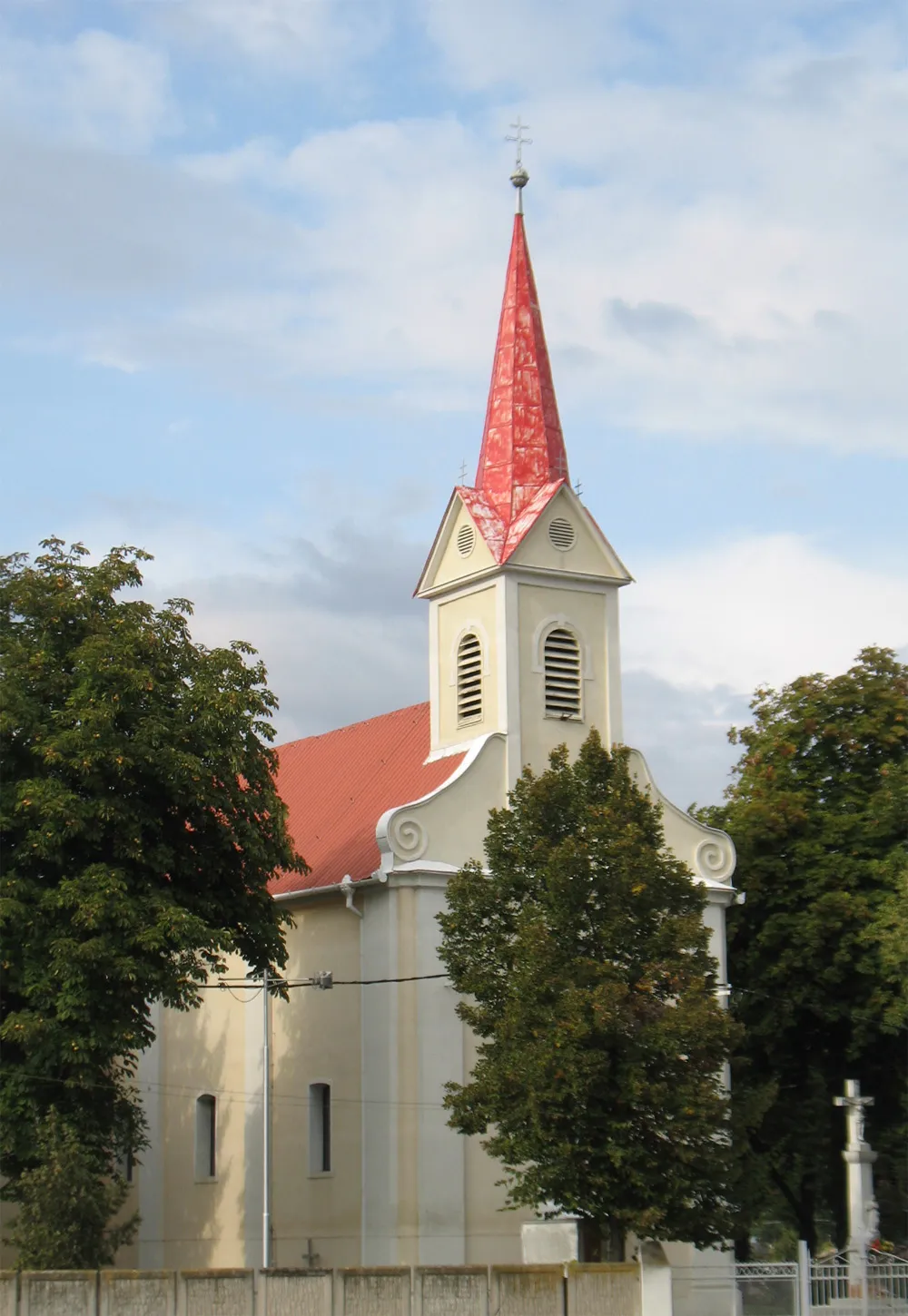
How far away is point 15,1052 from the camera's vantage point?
35.8 m

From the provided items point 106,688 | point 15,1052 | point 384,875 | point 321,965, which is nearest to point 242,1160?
point 321,965

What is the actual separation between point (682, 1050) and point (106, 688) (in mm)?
12007

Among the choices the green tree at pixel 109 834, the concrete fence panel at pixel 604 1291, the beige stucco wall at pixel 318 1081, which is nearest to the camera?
the concrete fence panel at pixel 604 1291

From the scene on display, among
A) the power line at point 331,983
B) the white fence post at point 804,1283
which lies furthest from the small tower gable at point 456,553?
the white fence post at point 804,1283

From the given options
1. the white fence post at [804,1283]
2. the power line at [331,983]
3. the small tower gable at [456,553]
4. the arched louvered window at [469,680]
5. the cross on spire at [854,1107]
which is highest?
the small tower gable at [456,553]

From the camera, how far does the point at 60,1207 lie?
33.7 metres

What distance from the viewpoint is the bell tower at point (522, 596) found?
45.5 metres

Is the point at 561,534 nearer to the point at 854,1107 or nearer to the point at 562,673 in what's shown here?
the point at 562,673

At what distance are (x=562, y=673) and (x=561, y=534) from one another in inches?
128

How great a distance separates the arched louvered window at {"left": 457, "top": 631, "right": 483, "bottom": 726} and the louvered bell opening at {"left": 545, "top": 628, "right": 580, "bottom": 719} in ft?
5.04

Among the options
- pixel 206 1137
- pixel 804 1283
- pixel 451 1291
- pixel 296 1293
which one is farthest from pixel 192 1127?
pixel 451 1291

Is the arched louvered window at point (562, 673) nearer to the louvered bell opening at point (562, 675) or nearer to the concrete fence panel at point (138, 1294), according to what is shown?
the louvered bell opening at point (562, 675)

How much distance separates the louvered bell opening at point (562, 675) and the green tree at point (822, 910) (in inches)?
215

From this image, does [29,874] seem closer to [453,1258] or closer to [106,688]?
[106,688]
